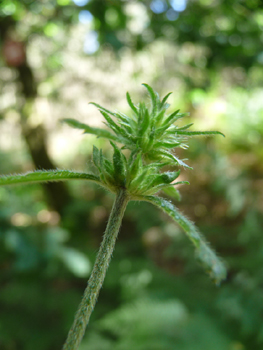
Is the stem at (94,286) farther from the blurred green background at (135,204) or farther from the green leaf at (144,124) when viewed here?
the blurred green background at (135,204)

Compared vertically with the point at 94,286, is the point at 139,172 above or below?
above

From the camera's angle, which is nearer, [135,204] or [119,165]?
[119,165]

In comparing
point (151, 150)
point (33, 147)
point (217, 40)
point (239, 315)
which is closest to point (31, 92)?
point (33, 147)

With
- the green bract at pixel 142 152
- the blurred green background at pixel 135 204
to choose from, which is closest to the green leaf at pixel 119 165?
the green bract at pixel 142 152

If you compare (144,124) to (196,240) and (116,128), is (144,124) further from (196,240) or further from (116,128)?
(196,240)

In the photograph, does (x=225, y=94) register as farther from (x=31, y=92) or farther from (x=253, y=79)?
(x=31, y=92)

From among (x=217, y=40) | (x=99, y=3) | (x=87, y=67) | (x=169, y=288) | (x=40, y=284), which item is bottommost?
(x=40, y=284)

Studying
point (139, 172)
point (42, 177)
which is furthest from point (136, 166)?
point (42, 177)

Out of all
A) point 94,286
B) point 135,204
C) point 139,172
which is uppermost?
point 135,204

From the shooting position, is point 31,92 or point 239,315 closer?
point 239,315
